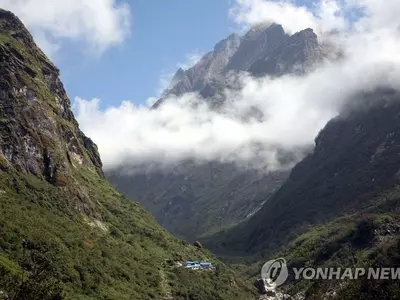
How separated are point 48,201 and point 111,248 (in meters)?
31.9

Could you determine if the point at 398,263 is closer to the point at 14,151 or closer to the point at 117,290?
the point at 117,290

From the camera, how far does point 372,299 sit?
14075 cm

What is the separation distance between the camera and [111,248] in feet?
638

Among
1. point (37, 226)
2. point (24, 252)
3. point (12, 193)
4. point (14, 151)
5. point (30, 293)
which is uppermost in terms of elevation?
point (14, 151)

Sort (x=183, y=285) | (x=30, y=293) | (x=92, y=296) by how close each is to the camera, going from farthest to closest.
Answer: (x=183, y=285) < (x=92, y=296) < (x=30, y=293)

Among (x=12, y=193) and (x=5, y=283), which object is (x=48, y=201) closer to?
(x=12, y=193)

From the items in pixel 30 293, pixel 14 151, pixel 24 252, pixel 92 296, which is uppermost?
pixel 14 151

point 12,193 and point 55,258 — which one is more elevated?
point 12,193

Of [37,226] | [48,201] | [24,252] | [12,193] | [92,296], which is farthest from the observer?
[48,201]

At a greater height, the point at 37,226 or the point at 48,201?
the point at 48,201

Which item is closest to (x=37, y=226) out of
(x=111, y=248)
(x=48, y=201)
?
(x=48, y=201)

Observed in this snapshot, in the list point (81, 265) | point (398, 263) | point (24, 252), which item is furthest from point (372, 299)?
point (24, 252)

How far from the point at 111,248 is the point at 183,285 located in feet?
111

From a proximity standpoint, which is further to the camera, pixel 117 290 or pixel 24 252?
pixel 117 290
